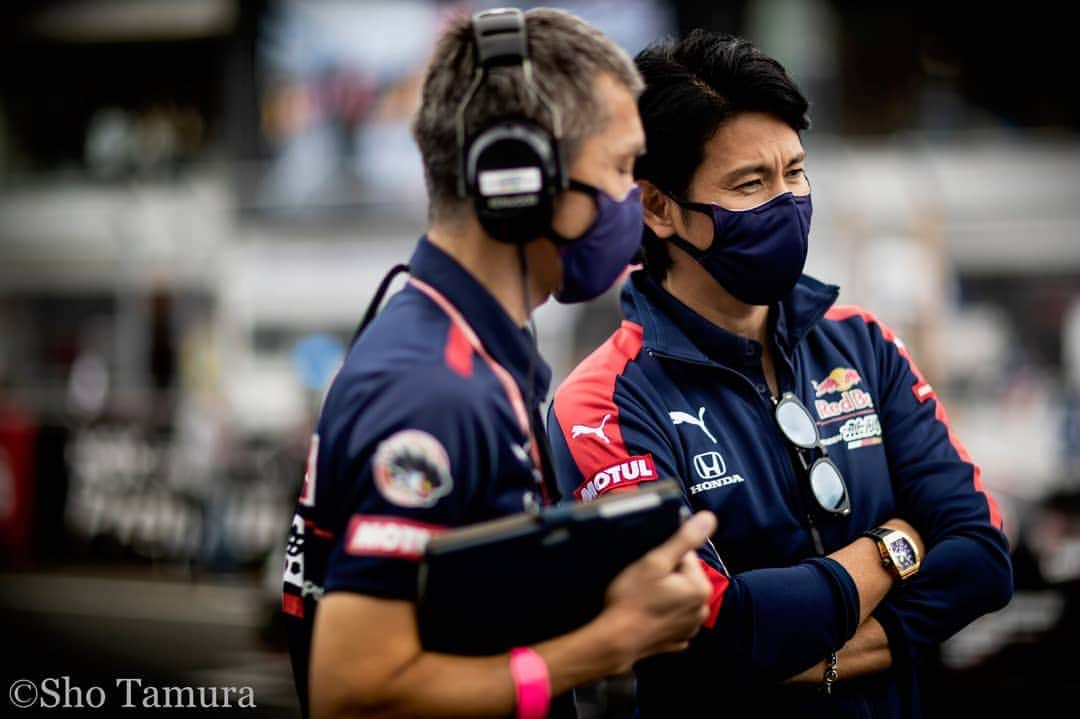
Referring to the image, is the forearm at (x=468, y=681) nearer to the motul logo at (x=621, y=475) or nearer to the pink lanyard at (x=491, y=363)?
the pink lanyard at (x=491, y=363)

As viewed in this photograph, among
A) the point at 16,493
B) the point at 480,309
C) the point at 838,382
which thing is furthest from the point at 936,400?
the point at 16,493

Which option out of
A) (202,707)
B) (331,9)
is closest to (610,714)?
(202,707)

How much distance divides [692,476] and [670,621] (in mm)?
577

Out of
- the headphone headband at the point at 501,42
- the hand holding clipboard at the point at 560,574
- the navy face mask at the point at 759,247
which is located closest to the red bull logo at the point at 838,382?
the navy face mask at the point at 759,247

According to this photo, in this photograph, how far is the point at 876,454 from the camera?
8.47 ft

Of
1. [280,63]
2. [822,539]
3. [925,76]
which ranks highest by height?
[280,63]

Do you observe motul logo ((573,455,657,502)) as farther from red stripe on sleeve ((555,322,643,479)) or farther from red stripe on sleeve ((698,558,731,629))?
red stripe on sleeve ((698,558,731,629))

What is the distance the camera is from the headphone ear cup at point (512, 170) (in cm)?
193

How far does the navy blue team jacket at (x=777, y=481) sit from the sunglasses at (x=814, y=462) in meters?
0.03

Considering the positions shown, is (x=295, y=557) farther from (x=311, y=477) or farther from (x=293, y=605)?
(x=311, y=477)

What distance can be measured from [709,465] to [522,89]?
0.87 meters

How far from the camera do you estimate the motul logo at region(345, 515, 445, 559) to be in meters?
1.74

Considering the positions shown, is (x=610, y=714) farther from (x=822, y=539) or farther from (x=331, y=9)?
(x=331, y=9)

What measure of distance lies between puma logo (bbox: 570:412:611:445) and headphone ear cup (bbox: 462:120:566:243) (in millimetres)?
629
